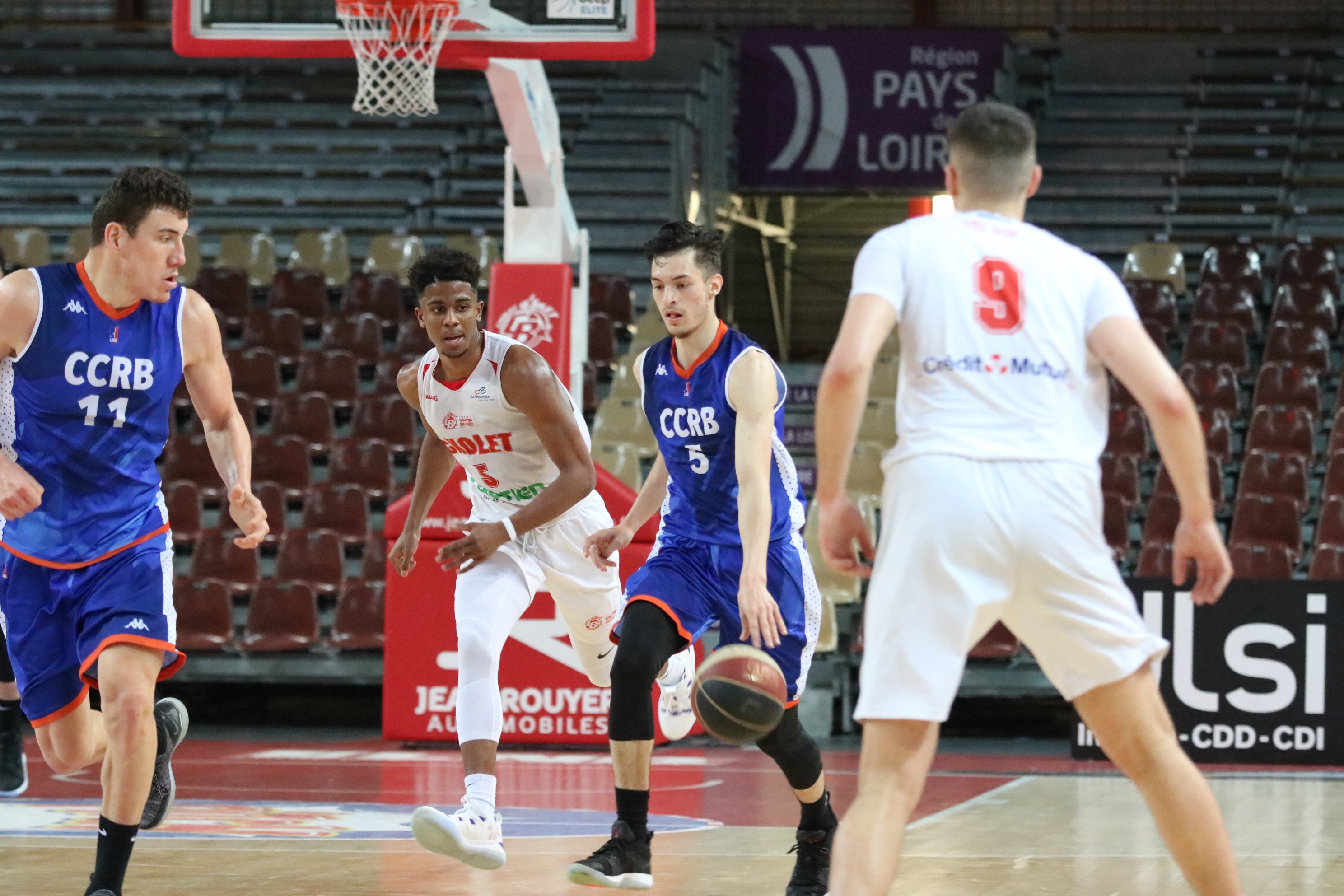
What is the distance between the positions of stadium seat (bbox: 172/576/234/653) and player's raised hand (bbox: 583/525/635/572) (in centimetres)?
616

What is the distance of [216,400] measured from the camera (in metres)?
5.20

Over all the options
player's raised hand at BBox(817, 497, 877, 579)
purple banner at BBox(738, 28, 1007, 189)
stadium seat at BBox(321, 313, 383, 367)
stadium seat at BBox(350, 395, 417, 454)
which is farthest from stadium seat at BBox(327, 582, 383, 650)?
player's raised hand at BBox(817, 497, 877, 579)

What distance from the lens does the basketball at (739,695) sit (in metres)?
5.02

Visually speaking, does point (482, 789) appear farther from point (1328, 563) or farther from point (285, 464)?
point (285, 464)

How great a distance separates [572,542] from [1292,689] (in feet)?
17.1

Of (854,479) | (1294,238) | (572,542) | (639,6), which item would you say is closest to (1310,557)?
(854,479)

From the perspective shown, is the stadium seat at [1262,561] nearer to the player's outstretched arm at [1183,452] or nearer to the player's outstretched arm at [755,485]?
the player's outstretched arm at [755,485]

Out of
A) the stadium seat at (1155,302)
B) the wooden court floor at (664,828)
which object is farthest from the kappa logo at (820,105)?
the wooden court floor at (664,828)

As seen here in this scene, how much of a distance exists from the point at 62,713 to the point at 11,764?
2.80 m

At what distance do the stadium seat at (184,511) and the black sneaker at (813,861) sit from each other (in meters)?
7.74

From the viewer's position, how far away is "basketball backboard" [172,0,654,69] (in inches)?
340

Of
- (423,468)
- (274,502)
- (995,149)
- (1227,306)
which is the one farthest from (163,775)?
(1227,306)

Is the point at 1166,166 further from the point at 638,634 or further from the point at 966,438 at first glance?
the point at 966,438

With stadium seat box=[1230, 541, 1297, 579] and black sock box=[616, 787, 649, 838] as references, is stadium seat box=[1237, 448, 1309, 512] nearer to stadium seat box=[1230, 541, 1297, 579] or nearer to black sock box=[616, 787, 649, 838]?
stadium seat box=[1230, 541, 1297, 579]
